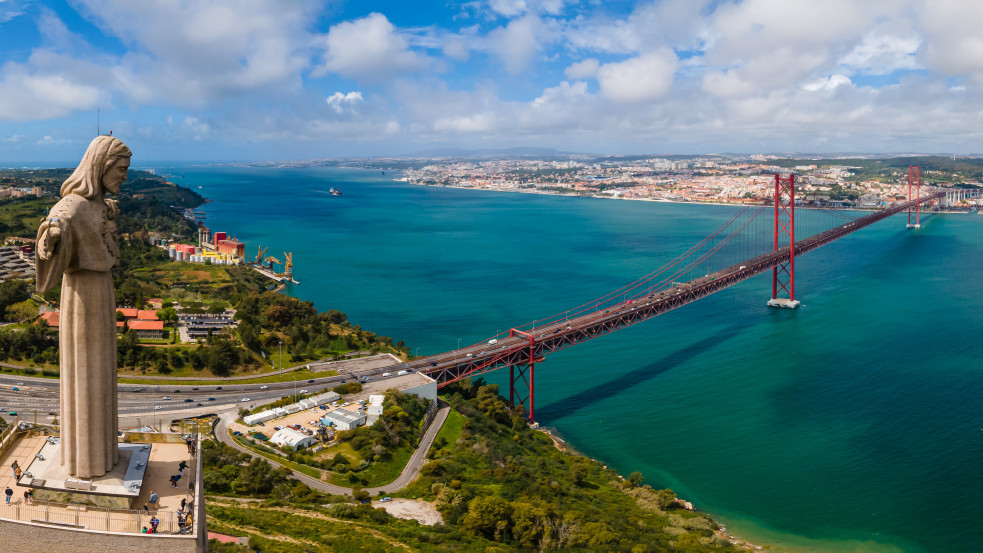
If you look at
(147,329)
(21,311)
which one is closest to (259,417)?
(147,329)

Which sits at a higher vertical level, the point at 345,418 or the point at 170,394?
the point at 170,394

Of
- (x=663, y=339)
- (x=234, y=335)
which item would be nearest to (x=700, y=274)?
(x=663, y=339)

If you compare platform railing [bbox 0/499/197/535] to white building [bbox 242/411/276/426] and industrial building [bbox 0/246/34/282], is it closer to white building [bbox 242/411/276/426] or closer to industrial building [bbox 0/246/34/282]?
white building [bbox 242/411/276/426]

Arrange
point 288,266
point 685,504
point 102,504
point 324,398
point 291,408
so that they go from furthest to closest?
1. point 288,266
2. point 324,398
3. point 291,408
4. point 685,504
5. point 102,504

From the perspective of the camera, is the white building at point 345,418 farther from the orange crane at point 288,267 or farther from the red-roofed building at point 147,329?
the orange crane at point 288,267

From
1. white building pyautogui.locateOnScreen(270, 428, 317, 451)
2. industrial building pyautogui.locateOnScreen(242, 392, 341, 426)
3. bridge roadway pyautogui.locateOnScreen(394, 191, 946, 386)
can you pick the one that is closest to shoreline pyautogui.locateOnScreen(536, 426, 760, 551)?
bridge roadway pyautogui.locateOnScreen(394, 191, 946, 386)

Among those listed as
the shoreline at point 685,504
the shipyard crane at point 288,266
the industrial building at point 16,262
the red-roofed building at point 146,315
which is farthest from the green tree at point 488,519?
the shipyard crane at point 288,266

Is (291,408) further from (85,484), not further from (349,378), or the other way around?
(85,484)
